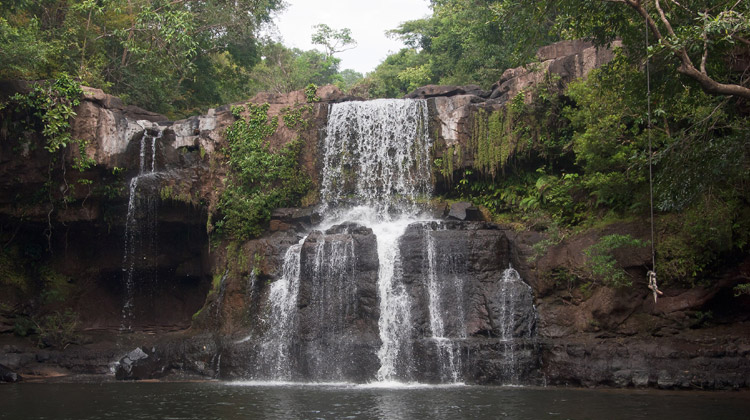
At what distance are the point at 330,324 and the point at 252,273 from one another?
278 cm

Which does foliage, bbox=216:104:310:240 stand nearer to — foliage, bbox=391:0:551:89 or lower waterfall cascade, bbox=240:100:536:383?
lower waterfall cascade, bbox=240:100:536:383

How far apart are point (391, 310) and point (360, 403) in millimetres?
4699

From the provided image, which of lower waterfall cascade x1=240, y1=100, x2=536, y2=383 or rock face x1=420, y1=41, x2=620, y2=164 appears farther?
rock face x1=420, y1=41, x2=620, y2=164

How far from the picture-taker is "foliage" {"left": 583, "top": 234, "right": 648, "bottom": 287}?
1377cm

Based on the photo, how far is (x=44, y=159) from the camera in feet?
59.6

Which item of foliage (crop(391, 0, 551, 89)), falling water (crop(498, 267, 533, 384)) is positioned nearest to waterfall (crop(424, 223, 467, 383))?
falling water (crop(498, 267, 533, 384))

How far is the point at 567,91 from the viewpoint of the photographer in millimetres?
17844

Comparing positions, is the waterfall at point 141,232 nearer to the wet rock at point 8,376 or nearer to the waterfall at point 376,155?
the wet rock at point 8,376

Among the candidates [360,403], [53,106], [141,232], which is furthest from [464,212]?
[53,106]

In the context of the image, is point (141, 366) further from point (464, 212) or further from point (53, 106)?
point (464, 212)

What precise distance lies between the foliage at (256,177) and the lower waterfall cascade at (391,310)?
7.22 feet

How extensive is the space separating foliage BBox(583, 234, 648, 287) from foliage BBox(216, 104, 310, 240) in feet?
30.7

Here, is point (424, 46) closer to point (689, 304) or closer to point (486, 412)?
point (689, 304)

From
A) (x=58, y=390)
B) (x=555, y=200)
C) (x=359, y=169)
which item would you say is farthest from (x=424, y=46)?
(x=58, y=390)
